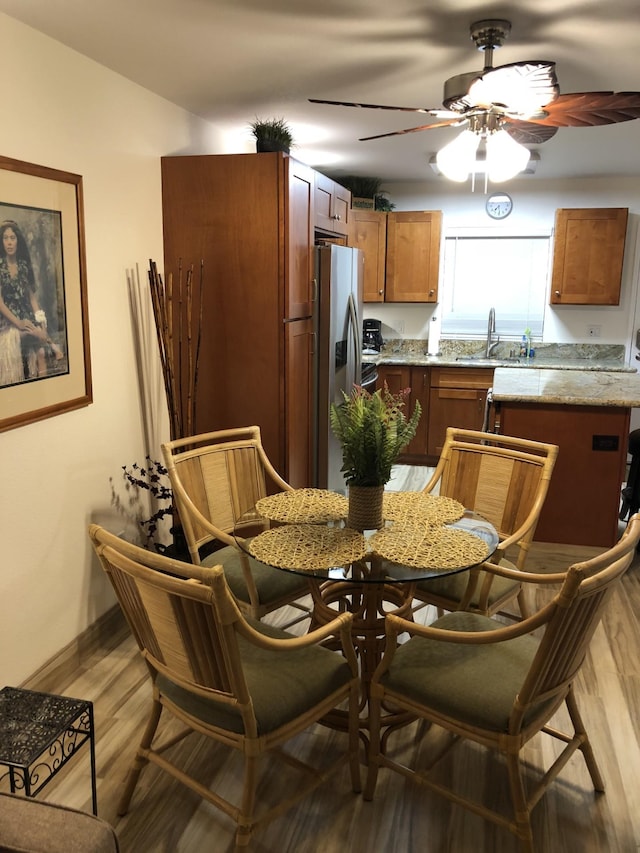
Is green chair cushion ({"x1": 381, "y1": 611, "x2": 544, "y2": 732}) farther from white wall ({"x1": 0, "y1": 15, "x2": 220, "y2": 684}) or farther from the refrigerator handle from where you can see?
the refrigerator handle

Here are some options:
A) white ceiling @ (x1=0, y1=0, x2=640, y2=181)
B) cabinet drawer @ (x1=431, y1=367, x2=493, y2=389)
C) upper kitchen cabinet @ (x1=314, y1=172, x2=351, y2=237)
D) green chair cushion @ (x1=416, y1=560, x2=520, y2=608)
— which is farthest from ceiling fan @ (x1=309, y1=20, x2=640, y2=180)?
cabinet drawer @ (x1=431, y1=367, x2=493, y2=389)

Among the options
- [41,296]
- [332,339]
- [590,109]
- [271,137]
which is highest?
[271,137]

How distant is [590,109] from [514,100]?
0.90ft

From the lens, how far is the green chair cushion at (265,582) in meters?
2.38

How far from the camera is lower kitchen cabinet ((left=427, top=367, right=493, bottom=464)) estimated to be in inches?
214

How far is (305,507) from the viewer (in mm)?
2342

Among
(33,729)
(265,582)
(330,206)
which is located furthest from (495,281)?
(33,729)

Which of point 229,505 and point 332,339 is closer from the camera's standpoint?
point 229,505

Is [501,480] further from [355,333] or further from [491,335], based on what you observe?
[491,335]

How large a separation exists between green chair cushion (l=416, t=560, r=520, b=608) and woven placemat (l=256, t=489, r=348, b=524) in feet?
1.31

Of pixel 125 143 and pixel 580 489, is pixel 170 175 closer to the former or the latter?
pixel 125 143

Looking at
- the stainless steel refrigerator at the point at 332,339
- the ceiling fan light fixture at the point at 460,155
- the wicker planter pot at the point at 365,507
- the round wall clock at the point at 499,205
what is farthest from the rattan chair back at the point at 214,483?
the round wall clock at the point at 499,205

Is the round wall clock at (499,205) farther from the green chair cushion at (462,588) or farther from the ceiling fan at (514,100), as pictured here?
the green chair cushion at (462,588)

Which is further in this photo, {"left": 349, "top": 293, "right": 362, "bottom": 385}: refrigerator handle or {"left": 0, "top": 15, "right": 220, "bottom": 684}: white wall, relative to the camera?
{"left": 349, "top": 293, "right": 362, "bottom": 385}: refrigerator handle
